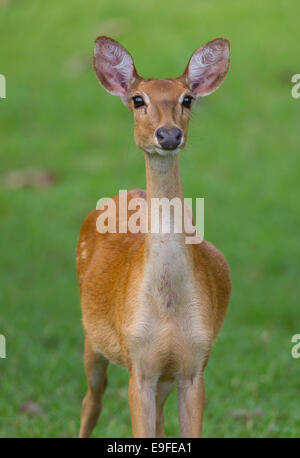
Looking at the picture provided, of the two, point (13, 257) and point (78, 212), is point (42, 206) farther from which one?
point (13, 257)

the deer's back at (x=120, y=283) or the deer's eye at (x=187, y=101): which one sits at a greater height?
the deer's eye at (x=187, y=101)

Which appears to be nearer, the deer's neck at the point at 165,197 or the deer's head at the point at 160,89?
the deer's head at the point at 160,89

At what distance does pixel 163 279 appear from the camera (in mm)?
4137

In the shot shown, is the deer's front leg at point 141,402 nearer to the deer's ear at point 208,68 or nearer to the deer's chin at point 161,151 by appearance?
the deer's chin at point 161,151

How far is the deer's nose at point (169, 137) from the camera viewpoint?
383cm

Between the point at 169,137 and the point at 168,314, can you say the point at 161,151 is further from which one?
the point at 168,314

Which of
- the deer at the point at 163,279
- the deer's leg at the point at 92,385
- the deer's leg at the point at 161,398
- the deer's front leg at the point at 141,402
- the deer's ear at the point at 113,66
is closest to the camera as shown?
the deer at the point at 163,279

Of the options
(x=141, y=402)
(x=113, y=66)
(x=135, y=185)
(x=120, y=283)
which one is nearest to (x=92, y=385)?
(x=120, y=283)

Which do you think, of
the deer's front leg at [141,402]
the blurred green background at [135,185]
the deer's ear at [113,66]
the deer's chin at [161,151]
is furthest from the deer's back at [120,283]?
the blurred green background at [135,185]

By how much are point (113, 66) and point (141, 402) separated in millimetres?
1592

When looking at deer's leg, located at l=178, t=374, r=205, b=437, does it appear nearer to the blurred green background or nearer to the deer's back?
the deer's back

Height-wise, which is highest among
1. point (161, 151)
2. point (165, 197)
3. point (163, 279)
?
point (161, 151)

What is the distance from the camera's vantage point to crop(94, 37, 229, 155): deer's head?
392 cm
